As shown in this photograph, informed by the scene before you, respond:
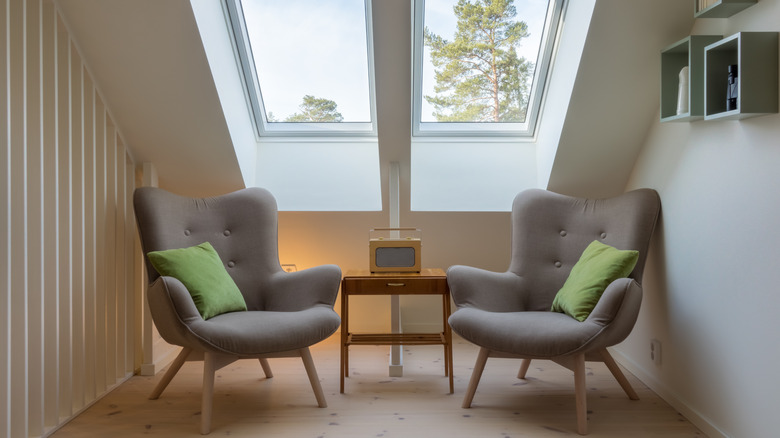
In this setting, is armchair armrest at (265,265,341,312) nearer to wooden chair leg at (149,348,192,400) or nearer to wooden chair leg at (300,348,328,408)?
wooden chair leg at (300,348,328,408)

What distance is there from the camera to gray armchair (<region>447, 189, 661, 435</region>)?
2297 millimetres

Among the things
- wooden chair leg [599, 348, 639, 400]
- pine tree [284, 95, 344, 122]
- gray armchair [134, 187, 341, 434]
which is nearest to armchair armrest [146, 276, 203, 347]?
gray armchair [134, 187, 341, 434]

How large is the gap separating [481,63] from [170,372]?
228 cm

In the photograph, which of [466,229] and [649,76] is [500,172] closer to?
[466,229]

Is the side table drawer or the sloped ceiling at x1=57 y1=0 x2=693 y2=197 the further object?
the side table drawer

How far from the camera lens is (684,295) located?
2498 mm

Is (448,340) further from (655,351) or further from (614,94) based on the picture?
(614,94)

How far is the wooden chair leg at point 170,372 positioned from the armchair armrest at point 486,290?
1.21 meters

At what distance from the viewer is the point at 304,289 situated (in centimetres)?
282

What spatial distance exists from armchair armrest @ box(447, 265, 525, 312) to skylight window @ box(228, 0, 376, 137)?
1.30 m

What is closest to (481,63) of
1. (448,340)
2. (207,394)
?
(448,340)

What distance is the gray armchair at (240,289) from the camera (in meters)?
2.32

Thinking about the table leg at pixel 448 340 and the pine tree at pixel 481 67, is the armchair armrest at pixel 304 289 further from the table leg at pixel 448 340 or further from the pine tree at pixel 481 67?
the pine tree at pixel 481 67

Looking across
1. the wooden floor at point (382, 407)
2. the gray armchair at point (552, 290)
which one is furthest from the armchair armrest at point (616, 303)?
the wooden floor at point (382, 407)
